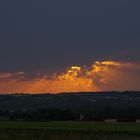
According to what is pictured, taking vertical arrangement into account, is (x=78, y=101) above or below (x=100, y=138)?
above

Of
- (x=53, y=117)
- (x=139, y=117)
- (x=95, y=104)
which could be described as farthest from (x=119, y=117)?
(x=95, y=104)

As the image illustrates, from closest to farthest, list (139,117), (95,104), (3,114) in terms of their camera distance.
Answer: (139,117) → (3,114) → (95,104)

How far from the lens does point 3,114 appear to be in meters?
111

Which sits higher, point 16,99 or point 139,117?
point 16,99

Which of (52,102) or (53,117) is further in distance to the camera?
(52,102)

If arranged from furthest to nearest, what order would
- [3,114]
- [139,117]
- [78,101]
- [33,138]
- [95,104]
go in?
[78,101] → [95,104] → [3,114] → [139,117] → [33,138]

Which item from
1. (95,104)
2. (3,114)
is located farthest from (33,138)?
(95,104)

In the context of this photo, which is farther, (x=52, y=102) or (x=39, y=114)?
(x=52, y=102)

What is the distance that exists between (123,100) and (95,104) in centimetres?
917

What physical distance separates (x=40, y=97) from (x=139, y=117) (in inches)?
2908

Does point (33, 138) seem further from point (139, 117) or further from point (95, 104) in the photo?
point (95, 104)

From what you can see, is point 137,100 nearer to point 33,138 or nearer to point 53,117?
point 53,117

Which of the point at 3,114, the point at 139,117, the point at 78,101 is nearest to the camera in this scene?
the point at 139,117

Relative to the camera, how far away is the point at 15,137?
135ft
